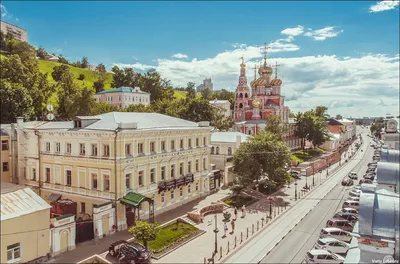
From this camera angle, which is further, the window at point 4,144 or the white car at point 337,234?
the window at point 4,144

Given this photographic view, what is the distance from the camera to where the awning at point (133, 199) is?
26.4m

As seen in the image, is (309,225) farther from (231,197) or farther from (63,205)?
(63,205)

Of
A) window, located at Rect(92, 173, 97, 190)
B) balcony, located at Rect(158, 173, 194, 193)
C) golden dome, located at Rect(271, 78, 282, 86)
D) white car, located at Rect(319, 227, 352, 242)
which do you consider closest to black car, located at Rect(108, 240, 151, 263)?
window, located at Rect(92, 173, 97, 190)

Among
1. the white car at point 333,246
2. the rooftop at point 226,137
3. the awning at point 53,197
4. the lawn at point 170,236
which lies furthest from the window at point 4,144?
the white car at point 333,246

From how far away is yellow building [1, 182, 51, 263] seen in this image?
18828 millimetres

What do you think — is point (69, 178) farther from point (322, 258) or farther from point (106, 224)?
point (322, 258)

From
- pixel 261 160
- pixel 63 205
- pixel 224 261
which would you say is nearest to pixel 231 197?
pixel 261 160

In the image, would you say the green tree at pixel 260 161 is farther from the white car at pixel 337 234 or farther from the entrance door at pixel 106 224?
the entrance door at pixel 106 224

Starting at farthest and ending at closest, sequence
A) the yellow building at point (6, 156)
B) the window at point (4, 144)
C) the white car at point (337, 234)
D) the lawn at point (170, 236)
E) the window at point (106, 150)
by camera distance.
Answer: the window at point (4, 144), the yellow building at point (6, 156), the window at point (106, 150), the white car at point (337, 234), the lawn at point (170, 236)

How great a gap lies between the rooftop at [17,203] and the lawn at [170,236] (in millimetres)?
8432

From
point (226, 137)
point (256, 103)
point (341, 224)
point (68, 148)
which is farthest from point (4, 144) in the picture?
point (256, 103)

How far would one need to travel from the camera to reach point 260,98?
91.0m

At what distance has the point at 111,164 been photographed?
27.5 meters

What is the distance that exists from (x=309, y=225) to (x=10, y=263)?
24125 millimetres
